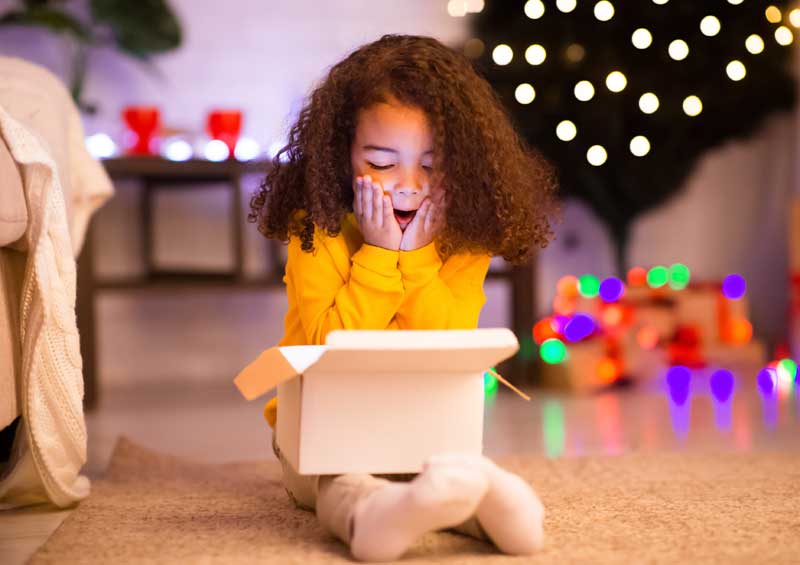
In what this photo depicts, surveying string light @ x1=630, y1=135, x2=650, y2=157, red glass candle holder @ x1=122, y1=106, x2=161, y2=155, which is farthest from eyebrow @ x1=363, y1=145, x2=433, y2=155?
string light @ x1=630, y1=135, x2=650, y2=157

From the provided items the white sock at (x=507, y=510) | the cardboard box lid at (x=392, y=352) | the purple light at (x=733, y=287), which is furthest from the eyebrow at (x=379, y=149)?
the purple light at (x=733, y=287)

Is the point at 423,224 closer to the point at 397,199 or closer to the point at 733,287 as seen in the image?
the point at 397,199

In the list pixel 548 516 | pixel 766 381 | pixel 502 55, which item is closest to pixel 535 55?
pixel 502 55

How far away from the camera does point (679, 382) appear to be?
284 centimetres

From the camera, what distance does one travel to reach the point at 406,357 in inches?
43.7

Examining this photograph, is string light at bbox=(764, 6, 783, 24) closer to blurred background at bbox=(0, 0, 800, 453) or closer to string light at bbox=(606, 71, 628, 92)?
blurred background at bbox=(0, 0, 800, 453)

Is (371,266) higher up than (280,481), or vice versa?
(371,266)

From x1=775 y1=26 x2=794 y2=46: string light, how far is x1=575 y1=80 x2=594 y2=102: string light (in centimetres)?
56

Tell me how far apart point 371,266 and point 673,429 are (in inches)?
40.4

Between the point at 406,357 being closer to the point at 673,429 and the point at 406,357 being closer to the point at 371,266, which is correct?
the point at 371,266

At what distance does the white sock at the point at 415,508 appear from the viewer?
38.3 inches

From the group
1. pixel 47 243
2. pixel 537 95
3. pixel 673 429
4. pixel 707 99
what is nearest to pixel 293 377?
pixel 47 243

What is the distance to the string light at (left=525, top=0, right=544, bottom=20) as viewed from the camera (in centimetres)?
287

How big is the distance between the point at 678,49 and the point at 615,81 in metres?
0.21
